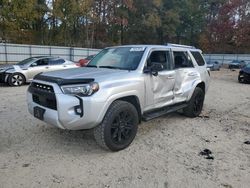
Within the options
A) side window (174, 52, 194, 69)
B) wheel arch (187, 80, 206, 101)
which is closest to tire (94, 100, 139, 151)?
side window (174, 52, 194, 69)

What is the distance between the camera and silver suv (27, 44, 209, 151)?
12.5 ft

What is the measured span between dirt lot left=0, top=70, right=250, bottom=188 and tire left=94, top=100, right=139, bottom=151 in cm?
17

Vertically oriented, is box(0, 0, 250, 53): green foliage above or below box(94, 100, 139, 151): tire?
above

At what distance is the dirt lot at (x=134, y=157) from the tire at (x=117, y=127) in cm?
17

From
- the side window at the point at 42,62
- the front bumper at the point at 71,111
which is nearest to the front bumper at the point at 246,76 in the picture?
the side window at the point at 42,62

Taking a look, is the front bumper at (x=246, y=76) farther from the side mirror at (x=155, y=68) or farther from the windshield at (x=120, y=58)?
the side mirror at (x=155, y=68)

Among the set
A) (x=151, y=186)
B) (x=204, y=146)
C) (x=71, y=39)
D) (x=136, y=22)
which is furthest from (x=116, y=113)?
(x=136, y=22)

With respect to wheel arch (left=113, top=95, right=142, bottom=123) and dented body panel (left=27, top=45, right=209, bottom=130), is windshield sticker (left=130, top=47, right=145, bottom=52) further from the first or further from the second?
wheel arch (left=113, top=95, right=142, bottom=123)

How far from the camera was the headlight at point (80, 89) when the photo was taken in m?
3.81

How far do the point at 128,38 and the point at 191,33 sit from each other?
14367 millimetres

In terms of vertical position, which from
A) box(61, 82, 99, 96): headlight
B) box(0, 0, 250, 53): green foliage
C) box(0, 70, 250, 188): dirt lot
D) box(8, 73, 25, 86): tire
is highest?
box(0, 0, 250, 53): green foliage

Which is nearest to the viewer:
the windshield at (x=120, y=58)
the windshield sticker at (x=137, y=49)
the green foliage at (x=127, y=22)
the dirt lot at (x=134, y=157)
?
the dirt lot at (x=134, y=157)

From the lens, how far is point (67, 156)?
13.4 feet

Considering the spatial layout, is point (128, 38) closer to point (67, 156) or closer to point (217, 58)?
point (217, 58)
